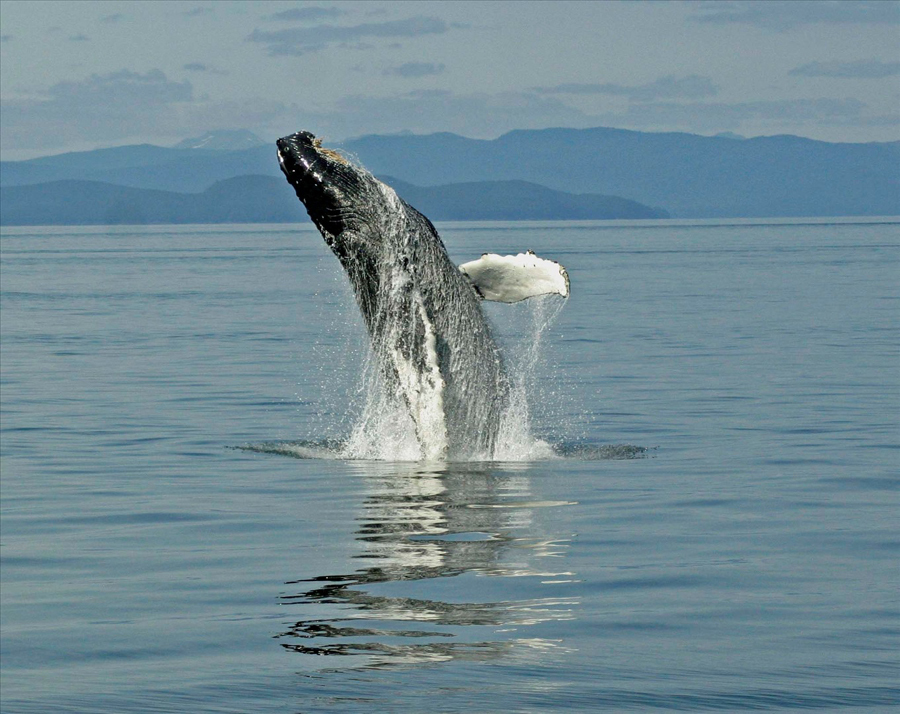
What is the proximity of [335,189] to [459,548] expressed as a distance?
466cm

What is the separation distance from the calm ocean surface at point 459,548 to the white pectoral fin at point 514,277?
1.66 metres

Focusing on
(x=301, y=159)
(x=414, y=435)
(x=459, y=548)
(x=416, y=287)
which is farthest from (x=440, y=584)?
(x=414, y=435)

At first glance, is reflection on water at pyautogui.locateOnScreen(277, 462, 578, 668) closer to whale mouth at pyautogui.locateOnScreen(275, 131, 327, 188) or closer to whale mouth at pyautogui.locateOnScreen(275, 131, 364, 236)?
whale mouth at pyautogui.locateOnScreen(275, 131, 364, 236)

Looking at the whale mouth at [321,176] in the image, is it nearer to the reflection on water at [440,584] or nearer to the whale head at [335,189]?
the whale head at [335,189]

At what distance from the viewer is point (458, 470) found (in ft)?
44.8

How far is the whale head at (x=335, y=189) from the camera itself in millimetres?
13508

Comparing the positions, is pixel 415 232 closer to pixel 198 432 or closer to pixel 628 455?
pixel 628 455

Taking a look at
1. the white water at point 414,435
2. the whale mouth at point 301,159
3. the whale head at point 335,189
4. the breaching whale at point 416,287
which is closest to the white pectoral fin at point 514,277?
the breaching whale at point 416,287

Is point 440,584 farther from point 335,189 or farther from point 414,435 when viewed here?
point 414,435

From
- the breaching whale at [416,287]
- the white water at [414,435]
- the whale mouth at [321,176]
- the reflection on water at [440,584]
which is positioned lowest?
the reflection on water at [440,584]

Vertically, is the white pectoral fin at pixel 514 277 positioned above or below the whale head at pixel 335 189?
below

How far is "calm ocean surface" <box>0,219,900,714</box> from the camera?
7.05 metres

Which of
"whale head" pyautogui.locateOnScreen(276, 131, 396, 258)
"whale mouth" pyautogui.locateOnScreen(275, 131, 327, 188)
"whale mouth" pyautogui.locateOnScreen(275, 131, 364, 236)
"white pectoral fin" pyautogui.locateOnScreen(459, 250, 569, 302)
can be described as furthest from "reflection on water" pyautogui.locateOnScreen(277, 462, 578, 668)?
"whale mouth" pyautogui.locateOnScreen(275, 131, 327, 188)

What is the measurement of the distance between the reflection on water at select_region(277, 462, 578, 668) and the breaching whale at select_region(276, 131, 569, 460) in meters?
1.47
